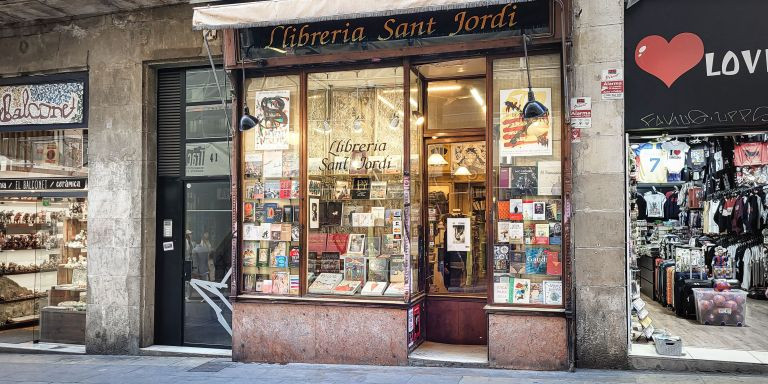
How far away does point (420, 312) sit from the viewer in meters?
8.77

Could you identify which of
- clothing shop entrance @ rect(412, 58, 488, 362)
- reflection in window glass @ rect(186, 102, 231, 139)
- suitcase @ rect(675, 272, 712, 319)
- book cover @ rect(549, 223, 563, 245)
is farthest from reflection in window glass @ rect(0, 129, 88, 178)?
suitcase @ rect(675, 272, 712, 319)

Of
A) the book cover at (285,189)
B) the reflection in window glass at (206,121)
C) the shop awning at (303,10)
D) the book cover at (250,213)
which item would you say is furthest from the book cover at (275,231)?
the shop awning at (303,10)

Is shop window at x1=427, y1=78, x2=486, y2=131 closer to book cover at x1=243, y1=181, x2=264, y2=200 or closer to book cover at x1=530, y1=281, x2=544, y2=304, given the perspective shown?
book cover at x1=530, y1=281, x2=544, y2=304

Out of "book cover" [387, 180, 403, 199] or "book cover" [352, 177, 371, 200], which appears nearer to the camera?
"book cover" [387, 180, 403, 199]

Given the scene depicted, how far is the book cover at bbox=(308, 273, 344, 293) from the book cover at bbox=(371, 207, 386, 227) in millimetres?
875

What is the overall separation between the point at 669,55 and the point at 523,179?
7.38ft

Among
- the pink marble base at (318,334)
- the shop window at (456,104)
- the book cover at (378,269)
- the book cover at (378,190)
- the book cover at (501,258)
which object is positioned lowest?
the pink marble base at (318,334)

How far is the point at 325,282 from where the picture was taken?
28.7ft

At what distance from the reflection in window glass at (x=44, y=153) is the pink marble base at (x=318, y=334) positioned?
4.04m

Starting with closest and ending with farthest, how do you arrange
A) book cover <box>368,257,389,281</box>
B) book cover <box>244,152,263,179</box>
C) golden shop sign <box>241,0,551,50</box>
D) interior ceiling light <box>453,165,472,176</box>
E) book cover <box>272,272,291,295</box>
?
golden shop sign <box>241,0,551,50</box>, book cover <box>368,257,389,281</box>, book cover <box>272,272,291,295</box>, book cover <box>244,152,263,179</box>, interior ceiling light <box>453,165,472,176</box>

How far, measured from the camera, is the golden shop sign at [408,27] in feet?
25.1

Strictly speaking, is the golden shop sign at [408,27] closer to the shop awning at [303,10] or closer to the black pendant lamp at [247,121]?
the shop awning at [303,10]

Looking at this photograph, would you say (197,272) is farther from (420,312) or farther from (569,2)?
(569,2)

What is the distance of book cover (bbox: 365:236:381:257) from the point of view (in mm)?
8750
